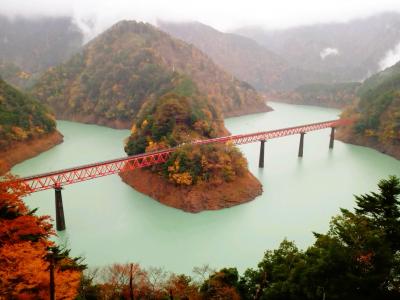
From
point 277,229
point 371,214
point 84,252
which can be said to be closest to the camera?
point 371,214

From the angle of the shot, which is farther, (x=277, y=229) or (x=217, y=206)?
(x=217, y=206)

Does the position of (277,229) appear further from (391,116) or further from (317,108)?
(317,108)

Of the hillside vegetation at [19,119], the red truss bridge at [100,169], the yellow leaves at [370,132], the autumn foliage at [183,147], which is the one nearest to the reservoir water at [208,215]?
the red truss bridge at [100,169]

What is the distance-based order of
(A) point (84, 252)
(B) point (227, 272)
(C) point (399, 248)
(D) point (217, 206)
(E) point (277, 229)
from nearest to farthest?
(C) point (399, 248) < (B) point (227, 272) < (A) point (84, 252) < (E) point (277, 229) < (D) point (217, 206)

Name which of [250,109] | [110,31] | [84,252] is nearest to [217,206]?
[84,252]

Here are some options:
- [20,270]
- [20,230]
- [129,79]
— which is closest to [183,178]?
[20,230]

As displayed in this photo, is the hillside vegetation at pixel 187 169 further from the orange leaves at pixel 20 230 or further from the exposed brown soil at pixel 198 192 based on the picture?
the orange leaves at pixel 20 230

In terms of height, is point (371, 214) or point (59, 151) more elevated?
point (371, 214)
